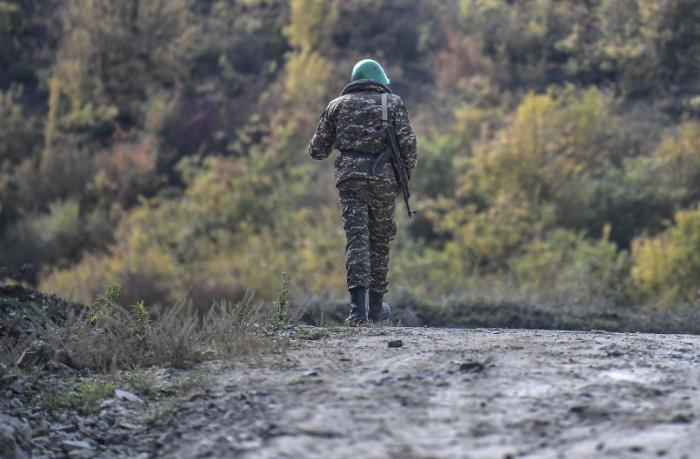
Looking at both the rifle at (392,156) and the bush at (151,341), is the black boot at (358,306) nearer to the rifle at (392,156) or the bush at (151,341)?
the rifle at (392,156)

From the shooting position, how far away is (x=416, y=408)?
5422mm

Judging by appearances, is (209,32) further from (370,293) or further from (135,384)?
(135,384)

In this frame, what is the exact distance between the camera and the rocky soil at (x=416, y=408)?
16.1ft

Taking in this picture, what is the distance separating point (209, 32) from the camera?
30.2 meters

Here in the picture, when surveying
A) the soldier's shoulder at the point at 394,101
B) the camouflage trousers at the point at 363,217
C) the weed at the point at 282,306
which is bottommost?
the weed at the point at 282,306

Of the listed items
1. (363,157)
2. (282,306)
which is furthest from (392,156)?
(282,306)

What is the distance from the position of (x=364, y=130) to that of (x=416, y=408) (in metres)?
3.76

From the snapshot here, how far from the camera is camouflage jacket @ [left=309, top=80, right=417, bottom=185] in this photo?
8.84 meters

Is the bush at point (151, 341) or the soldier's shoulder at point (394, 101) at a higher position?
the soldier's shoulder at point (394, 101)

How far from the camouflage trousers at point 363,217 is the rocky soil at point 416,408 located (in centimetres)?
189

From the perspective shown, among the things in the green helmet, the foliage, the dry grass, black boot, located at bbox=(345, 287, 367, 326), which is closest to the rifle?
the green helmet

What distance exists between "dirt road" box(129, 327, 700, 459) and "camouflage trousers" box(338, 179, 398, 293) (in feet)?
6.26

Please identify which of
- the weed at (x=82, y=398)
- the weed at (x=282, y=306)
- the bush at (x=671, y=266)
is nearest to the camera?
the weed at (x=82, y=398)

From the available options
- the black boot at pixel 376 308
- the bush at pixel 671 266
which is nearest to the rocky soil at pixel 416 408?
the black boot at pixel 376 308
